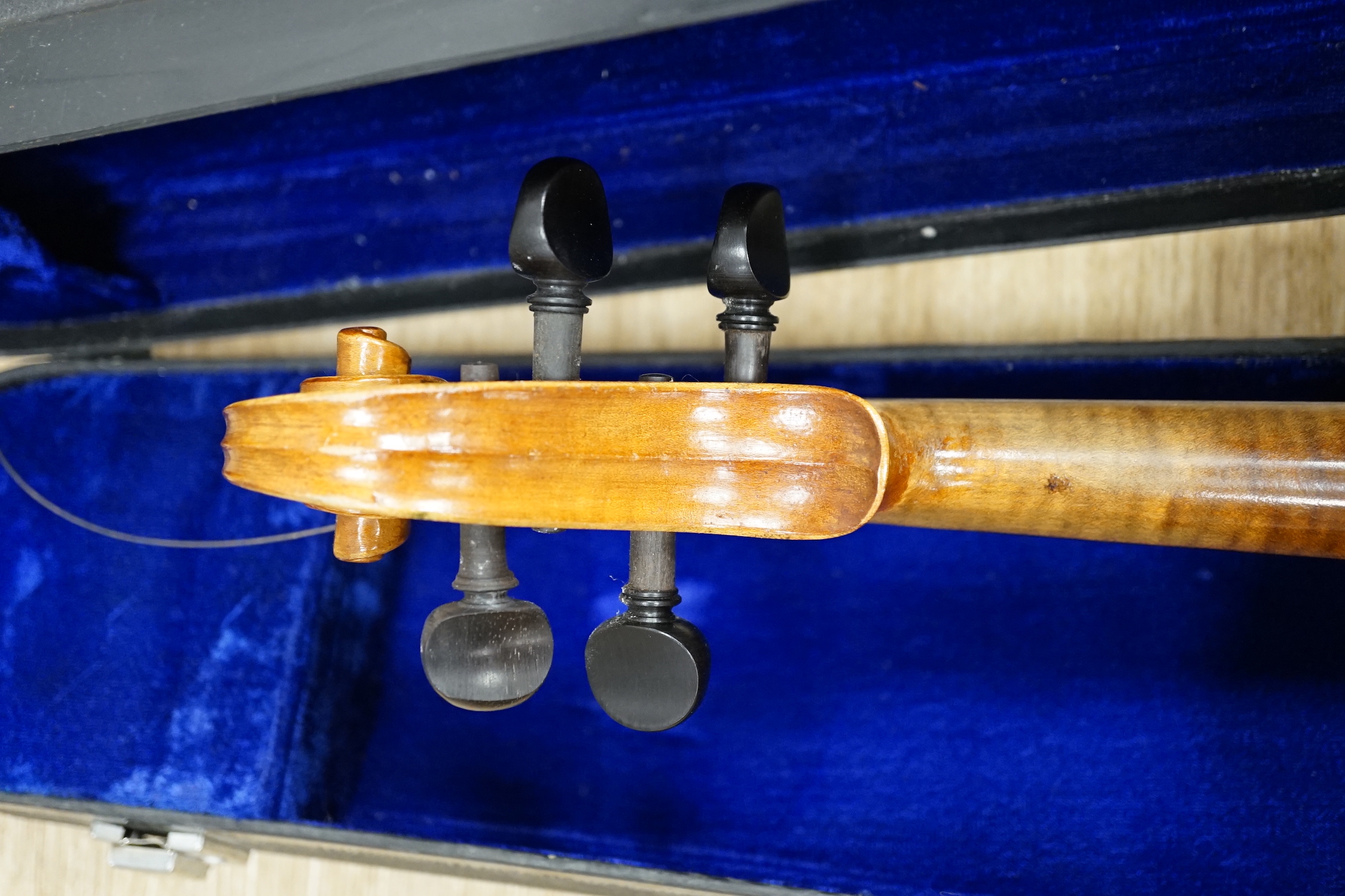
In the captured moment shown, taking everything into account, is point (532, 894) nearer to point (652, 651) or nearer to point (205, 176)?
point (652, 651)

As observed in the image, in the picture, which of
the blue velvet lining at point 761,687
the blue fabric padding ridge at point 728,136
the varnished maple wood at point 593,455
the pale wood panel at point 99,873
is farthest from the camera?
the pale wood panel at point 99,873

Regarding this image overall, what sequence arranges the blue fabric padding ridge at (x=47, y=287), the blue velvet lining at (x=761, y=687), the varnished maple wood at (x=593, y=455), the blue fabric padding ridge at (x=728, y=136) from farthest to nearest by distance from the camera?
1. the blue fabric padding ridge at (x=47, y=287)
2. the blue velvet lining at (x=761, y=687)
3. the blue fabric padding ridge at (x=728, y=136)
4. the varnished maple wood at (x=593, y=455)

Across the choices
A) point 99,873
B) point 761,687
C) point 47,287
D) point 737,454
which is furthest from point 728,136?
point 99,873

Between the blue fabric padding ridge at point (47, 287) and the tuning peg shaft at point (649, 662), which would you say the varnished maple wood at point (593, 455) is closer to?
the tuning peg shaft at point (649, 662)

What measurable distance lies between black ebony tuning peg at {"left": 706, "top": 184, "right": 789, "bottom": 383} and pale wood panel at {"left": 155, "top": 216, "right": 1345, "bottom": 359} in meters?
0.36

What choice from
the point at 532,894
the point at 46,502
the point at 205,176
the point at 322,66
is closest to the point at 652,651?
the point at 322,66

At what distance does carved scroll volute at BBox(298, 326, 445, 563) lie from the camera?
0.58 m

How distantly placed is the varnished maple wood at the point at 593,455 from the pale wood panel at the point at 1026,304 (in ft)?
1.43

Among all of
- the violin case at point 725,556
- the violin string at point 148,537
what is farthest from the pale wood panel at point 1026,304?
the violin string at point 148,537

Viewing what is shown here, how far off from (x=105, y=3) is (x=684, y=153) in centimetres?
47

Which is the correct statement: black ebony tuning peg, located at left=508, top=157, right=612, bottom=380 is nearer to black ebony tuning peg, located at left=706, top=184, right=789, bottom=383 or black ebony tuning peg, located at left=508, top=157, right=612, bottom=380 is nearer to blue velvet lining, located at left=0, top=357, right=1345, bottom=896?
black ebony tuning peg, located at left=706, top=184, right=789, bottom=383

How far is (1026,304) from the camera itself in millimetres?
979

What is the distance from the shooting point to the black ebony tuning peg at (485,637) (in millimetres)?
620

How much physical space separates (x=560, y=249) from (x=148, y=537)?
797 millimetres
